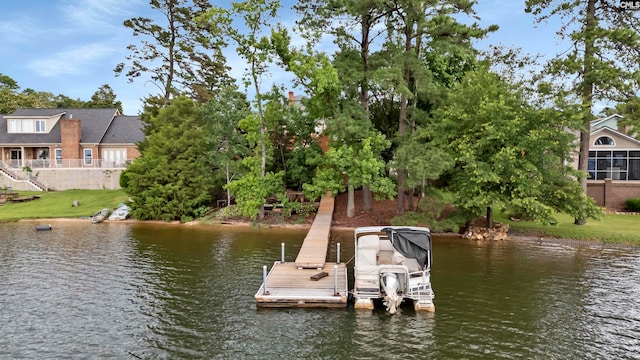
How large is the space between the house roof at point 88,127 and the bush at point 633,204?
149ft

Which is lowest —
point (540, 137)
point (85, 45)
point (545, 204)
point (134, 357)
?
point (134, 357)

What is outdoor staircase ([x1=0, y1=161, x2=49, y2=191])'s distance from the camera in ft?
136

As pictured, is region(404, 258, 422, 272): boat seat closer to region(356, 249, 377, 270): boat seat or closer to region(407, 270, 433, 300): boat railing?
region(407, 270, 433, 300): boat railing

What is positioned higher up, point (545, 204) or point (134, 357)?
point (545, 204)

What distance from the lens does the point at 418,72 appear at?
84.2ft

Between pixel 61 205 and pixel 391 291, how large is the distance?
107 feet

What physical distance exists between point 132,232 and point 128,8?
22435mm

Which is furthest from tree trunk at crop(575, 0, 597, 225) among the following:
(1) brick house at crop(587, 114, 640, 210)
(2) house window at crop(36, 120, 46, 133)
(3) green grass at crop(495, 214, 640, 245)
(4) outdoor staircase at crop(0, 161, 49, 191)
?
(2) house window at crop(36, 120, 46, 133)

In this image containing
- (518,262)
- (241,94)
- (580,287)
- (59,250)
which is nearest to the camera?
(580,287)

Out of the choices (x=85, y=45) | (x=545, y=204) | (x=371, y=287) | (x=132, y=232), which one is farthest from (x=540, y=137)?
(x=85, y=45)

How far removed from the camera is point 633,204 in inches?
1202

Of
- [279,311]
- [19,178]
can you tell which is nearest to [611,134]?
[279,311]

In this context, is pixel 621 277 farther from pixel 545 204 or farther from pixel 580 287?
pixel 545 204

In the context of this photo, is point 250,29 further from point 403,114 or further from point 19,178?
point 19,178
